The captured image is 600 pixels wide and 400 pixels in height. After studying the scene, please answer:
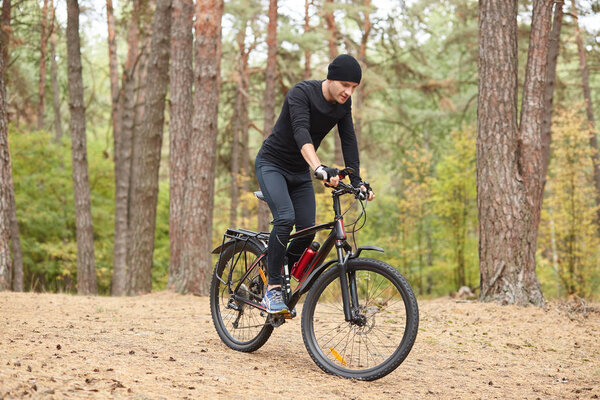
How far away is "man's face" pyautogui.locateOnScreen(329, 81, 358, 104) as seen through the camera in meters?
4.29

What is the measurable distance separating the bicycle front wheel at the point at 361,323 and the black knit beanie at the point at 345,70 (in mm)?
1307

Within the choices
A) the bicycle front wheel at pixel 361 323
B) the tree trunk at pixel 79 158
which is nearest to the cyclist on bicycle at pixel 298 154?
the bicycle front wheel at pixel 361 323

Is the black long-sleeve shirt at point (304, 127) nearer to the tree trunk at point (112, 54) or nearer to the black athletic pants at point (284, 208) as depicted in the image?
the black athletic pants at point (284, 208)

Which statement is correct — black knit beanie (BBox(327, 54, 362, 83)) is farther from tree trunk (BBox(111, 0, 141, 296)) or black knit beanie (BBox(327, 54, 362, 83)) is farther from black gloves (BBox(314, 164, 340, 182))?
tree trunk (BBox(111, 0, 141, 296))

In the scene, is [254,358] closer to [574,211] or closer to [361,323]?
[361,323]

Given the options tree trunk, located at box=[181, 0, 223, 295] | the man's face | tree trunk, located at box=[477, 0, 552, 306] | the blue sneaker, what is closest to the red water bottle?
the blue sneaker

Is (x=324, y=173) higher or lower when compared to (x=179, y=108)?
lower

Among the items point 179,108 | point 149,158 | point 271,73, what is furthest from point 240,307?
point 271,73

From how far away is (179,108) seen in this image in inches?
446

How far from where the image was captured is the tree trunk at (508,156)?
8086 mm

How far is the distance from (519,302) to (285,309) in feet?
15.2

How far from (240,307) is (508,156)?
15.9ft

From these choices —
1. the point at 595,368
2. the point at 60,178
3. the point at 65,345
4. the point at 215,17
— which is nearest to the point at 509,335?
the point at 595,368

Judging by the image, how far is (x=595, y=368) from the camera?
5.28 m
